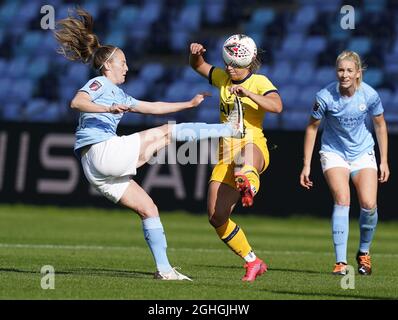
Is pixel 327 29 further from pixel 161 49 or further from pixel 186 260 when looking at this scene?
pixel 186 260

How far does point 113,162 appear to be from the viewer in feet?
31.5

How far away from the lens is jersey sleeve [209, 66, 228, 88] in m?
10.9

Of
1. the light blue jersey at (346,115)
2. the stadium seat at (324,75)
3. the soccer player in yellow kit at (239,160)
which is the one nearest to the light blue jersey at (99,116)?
the soccer player in yellow kit at (239,160)

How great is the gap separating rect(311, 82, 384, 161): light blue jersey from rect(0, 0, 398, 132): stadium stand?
34.7 ft

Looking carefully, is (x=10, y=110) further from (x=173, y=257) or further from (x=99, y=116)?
(x=99, y=116)

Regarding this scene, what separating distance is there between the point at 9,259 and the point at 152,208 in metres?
2.61

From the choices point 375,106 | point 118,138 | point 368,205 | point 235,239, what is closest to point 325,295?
point 235,239

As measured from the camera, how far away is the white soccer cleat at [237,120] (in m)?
10.2

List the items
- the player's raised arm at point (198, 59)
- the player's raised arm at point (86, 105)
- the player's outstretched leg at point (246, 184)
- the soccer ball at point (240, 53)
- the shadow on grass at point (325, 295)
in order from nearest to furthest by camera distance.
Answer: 1. the shadow on grass at point (325, 295)
2. the player's raised arm at point (86, 105)
3. the player's outstretched leg at point (246, 184)
4. the soccer ball at point (240, 53)
5. the player's raised arm at point (198, 59)

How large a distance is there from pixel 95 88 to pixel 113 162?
680mm

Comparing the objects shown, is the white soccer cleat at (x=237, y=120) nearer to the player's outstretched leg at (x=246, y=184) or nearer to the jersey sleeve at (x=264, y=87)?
the jersey sleeve at (x=264, y=87)

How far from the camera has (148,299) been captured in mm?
8188

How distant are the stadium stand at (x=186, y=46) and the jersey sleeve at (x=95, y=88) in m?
12.4

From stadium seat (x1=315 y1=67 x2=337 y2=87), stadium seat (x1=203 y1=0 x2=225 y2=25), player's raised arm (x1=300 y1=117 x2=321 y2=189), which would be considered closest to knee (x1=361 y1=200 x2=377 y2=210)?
player's raised arm (x1=300 y1=117 x2=321 y2=189)
